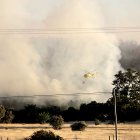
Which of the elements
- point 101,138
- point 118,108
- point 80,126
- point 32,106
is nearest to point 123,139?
point 101,138

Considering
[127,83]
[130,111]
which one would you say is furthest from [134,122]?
[127,83]

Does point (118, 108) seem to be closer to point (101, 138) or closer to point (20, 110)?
point (101, 138)

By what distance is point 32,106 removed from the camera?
529 ft

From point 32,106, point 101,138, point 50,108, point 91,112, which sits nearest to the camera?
point 101,138

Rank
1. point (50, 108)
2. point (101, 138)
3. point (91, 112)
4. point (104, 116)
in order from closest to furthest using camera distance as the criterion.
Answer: point (101, 138) → point (104, 116) → point (91, 112) → point (50, 108)

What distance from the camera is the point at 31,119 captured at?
14775 centimetres

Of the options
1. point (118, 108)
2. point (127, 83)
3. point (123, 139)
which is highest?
point (127, 83)

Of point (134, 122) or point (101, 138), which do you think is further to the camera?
point (134, 122)

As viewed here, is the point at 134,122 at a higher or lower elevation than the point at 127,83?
lower

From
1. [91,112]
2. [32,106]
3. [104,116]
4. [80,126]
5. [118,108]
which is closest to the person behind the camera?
[80,126]

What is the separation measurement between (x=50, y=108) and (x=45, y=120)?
2317 inches

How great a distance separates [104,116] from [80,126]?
131 feet

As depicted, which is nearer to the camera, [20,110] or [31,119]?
[31,119]

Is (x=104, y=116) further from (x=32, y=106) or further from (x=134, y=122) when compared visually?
(x=32, y=106)
